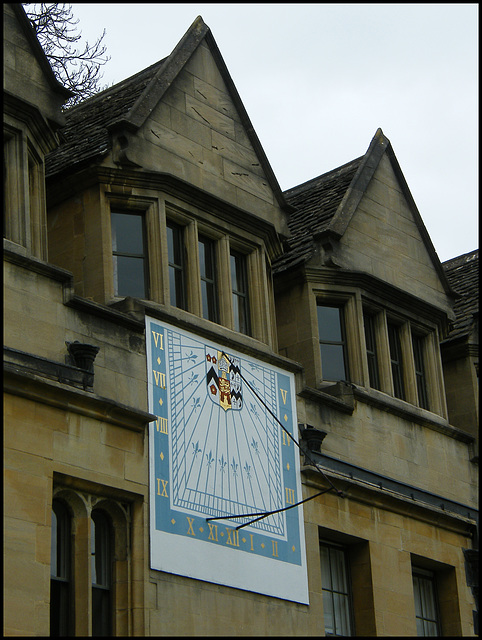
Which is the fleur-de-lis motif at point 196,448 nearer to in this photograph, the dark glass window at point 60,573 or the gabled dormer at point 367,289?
the dark glass window at point 60,573

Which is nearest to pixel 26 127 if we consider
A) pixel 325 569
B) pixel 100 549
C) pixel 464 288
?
pixel 100 549

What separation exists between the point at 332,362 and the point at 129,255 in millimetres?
4289

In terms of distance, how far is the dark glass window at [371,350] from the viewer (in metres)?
19.8

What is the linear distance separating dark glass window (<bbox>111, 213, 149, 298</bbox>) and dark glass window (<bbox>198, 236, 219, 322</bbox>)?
1031 mm

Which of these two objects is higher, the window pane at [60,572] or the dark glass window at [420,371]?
the dark glass window at [420,371]

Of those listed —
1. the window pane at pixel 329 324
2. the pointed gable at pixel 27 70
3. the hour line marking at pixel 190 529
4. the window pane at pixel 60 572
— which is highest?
the pointed gable at pixel 27 70

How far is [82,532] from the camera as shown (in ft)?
46.0

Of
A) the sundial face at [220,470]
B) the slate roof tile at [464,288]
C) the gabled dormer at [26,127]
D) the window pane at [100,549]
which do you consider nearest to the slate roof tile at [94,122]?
the gabled dormer at [26,127]

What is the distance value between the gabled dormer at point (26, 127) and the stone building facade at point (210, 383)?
35 millimetres

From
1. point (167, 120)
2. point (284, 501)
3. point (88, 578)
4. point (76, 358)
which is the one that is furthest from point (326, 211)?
point (88, 578)

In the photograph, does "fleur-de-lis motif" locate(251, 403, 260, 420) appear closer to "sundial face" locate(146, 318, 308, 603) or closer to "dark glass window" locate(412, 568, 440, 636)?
"sundial face" locate(146, 318, 308, 603)

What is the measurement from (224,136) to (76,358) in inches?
207

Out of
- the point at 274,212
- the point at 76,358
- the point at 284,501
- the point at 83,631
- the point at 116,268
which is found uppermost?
the point at 274,212

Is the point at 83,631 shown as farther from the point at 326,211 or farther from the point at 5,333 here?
the point at 326,211
